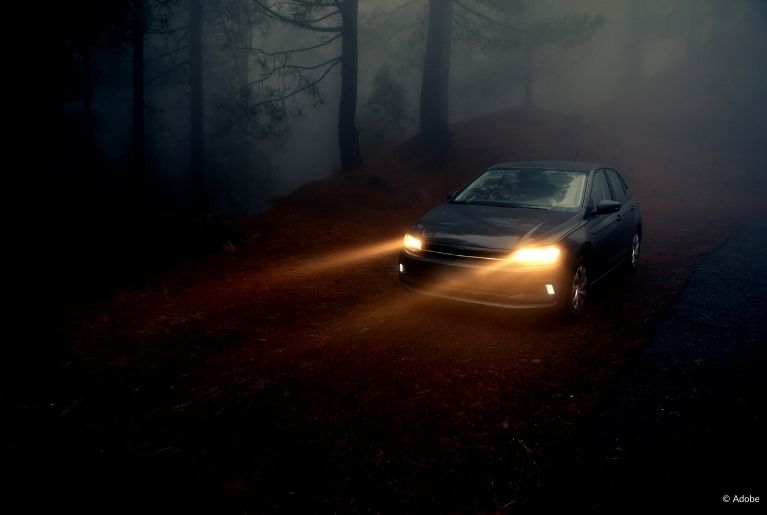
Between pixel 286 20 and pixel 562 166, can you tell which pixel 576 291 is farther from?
pixel 286 20

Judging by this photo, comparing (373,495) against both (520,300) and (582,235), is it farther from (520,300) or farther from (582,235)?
(582,235)

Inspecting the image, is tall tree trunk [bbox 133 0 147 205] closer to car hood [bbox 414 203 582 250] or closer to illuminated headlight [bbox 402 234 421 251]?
illuminated headlight [bbox 402 234 421 251]

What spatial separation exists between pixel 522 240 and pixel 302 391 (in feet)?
8.95

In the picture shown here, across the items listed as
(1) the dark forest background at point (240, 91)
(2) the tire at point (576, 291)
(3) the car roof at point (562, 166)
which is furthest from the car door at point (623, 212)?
(1) the dark forest background at point (240, 91)

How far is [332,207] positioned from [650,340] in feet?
31.2

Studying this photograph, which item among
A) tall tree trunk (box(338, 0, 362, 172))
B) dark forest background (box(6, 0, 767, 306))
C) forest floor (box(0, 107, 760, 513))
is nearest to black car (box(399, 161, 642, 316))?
forest floor (box(0, 107, 760, 513))

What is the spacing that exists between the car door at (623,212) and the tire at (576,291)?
1.43 m

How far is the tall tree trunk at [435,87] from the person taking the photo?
674 inches

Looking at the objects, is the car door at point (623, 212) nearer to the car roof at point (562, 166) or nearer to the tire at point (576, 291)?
the car roof at point (562, 166)

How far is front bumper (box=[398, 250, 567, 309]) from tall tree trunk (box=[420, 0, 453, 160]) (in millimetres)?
12727

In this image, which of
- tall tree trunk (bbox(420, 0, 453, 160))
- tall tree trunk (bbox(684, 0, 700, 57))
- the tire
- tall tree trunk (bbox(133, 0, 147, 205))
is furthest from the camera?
tall tree trunk (bbox(684, 0, 700, 57))

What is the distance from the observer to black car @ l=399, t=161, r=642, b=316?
509 centimetres

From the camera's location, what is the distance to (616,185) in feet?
24.5

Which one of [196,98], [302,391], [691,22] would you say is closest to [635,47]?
[691,22]
